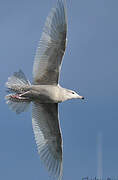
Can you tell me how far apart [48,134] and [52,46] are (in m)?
2.59

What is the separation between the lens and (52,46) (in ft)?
51.1

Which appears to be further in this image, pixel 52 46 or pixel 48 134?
pixel 48 134

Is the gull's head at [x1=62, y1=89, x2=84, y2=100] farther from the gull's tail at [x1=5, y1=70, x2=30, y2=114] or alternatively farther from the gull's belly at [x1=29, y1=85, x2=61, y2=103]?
the gull's tail at [x1=5, y1=70, x2=30, y2=114]

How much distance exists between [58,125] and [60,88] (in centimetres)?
121

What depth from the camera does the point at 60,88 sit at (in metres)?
15.7

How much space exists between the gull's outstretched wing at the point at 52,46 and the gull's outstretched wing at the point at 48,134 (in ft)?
3.38

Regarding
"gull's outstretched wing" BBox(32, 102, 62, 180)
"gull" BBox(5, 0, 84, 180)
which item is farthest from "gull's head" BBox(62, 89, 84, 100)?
"gull's outstretched wing" BBox(32, 102, 62, 180)

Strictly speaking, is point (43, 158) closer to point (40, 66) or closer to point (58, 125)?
point (58, 125)

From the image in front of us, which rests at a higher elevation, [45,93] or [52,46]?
[52,46]

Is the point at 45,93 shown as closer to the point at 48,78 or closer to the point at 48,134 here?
the point at 48,78

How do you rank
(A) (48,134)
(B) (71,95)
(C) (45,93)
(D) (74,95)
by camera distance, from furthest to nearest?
(A) (48,134) → (D) (74,95) → (B) (71,95) → (C) (45,93)

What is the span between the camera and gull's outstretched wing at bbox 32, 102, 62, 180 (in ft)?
53.5

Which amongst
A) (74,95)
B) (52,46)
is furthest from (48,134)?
(52,46)

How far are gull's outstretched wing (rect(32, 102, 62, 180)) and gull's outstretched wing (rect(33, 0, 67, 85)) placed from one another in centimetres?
103
